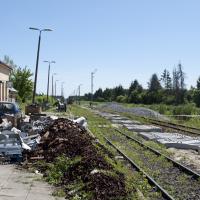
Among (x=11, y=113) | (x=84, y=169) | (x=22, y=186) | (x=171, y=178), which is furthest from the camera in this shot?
(x=11, y=113)

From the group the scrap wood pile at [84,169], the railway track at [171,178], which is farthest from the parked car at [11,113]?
the railway track at [171,178]

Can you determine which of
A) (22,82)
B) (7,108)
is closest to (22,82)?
(22,82)

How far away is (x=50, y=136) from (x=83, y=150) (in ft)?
13.9

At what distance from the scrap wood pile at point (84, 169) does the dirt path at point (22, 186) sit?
42 cm

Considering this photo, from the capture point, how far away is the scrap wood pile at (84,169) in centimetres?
995

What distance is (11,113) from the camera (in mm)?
27906

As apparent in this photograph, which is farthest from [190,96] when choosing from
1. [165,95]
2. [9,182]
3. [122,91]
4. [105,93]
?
[9,182]

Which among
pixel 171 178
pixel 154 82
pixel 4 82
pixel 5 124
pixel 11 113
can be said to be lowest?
pixel 171 178

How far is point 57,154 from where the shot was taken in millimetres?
14891

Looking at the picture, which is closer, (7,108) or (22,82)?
(7,108)

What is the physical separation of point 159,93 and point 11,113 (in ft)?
360

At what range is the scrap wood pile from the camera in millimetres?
9953

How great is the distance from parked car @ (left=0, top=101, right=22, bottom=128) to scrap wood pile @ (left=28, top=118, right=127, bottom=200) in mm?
7158

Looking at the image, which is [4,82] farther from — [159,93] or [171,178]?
[159,93]
